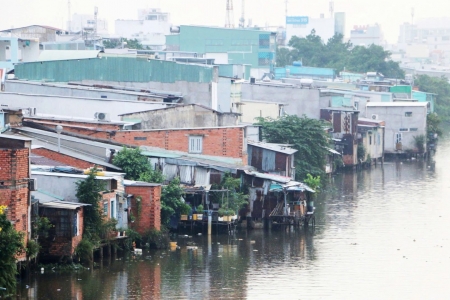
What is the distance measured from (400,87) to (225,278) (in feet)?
135

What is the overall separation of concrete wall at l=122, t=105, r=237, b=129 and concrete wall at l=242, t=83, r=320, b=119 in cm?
1418

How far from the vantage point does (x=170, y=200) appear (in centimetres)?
2806

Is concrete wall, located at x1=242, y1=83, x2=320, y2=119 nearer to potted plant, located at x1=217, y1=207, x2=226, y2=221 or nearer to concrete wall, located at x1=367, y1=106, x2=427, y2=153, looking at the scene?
concrete wall, located at x1=367, y1=106, x2=427, y2=153

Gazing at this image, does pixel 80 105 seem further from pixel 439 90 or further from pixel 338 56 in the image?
pixel 338 56

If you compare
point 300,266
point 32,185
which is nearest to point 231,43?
point 300,266

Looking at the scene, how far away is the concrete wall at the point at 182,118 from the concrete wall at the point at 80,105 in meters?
0.87

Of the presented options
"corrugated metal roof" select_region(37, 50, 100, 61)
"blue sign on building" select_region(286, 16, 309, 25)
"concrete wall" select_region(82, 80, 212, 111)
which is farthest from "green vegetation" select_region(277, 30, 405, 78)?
"concrete wall" select_region(82, 80, 212, 111)

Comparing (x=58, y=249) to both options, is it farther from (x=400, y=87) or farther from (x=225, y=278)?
(x=400, y=87)

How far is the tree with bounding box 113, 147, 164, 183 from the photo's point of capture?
2833 centimetres

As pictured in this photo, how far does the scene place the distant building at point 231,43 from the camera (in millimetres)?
72125

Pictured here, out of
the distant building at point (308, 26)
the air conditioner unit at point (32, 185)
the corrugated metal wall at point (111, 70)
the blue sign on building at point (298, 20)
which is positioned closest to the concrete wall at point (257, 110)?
the corrugated metal wall at point (111, 70)

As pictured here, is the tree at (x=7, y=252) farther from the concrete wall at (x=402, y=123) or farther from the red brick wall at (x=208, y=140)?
the concrete wall at (x=402, y=123)

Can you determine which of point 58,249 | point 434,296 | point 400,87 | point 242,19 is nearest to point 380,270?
point 434,296

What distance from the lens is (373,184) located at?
145 feet
